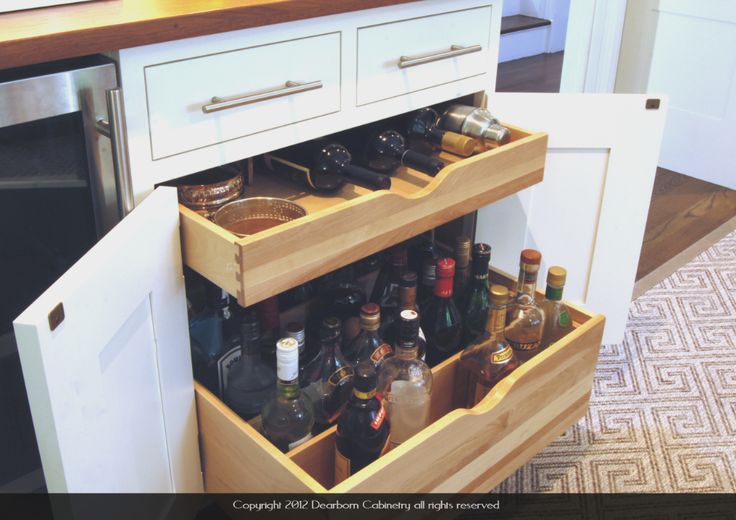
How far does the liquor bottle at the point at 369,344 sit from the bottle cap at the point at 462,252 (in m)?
0.22

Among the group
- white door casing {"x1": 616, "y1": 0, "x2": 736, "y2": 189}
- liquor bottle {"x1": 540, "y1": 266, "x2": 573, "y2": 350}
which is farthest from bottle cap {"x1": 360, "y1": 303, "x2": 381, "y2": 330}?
white door casing {"x1": 616, "y1": 0, "x2": 736, "y2": 189}

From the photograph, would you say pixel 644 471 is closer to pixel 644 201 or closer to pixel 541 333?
pixel 541 333

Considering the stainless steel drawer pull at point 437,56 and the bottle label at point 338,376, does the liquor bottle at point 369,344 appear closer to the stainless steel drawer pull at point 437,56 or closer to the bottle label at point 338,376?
the bottle label at point 338,376

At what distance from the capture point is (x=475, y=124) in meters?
1.44

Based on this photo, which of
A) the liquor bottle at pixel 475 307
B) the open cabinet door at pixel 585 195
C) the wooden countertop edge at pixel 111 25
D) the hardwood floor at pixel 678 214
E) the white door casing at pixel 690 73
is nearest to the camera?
the wooden countertop edge at pixel 111 25

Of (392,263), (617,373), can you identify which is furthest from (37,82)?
(617,373)

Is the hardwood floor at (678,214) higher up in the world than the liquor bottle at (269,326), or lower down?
lower down

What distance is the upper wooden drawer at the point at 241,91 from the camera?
3.44ft

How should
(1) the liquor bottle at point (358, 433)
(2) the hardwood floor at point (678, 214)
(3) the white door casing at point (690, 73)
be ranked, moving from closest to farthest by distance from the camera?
(1) the liquor bottle at point (358, 433)
(2) the hardwood floor at point (678, 214)
(3) the white door casing at point (690, 73)

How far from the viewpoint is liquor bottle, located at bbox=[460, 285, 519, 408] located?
1.33 m

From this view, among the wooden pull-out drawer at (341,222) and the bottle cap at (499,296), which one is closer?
the wooden pull-out drawer at (341,222)

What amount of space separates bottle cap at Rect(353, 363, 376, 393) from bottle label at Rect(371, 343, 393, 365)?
173 mm

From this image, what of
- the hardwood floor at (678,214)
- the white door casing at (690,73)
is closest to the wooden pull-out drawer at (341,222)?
the hardwood floor at (678,214)

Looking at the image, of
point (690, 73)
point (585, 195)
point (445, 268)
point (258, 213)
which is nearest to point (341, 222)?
point (258, 213)
